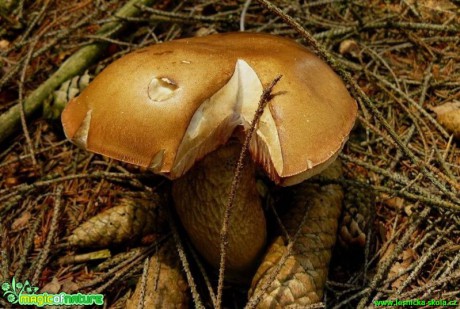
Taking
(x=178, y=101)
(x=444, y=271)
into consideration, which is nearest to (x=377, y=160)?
(x=444, y=271)

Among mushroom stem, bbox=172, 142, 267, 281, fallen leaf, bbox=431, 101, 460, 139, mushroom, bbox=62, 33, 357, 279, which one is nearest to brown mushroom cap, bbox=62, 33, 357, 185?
mushroom, bbox=62, 33, 357, 279

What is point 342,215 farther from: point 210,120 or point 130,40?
point 130,40

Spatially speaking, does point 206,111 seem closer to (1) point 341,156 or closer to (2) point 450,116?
(1) point 341,156

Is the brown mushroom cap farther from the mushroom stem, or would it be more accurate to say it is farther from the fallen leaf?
the fallen leaf

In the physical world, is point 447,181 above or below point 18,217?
above

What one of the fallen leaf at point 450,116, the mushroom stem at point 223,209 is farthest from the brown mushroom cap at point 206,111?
the fallen leaf at point 450,116
